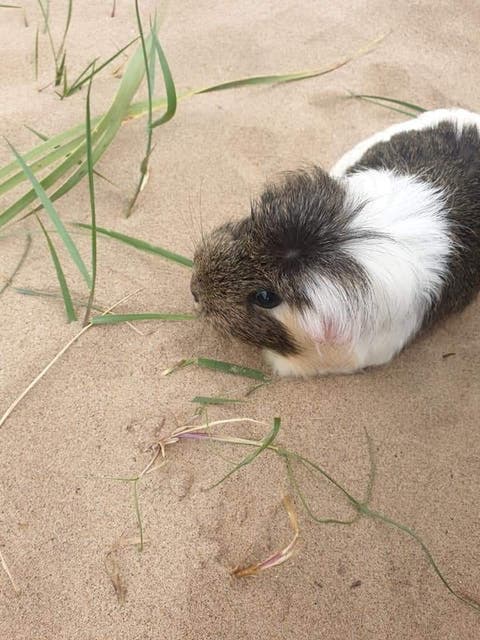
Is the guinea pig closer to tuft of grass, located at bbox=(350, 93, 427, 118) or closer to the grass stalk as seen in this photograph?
the grass stalk

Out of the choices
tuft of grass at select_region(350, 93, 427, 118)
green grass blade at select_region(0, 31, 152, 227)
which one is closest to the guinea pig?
green grass blade at select_region(0, 31, 152, 227)

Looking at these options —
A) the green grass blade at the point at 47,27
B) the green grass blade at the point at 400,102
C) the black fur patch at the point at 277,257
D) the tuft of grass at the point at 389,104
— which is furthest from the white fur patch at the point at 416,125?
the green grass blade at the point at 47,27

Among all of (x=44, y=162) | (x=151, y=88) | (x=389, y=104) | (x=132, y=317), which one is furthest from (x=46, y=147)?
(x=389, y=104)

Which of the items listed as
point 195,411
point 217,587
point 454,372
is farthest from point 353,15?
point 217,587

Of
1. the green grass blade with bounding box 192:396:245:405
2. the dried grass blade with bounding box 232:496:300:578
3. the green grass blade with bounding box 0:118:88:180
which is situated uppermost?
the green grass blade with bounding box 0:118:88:180

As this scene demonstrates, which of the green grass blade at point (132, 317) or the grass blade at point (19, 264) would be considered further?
the grass blade at point (19, 264)

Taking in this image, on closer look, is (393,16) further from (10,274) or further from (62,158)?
(10,274)

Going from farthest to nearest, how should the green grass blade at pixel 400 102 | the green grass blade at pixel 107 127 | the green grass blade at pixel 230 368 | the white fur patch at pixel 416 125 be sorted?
the green grass blade at pixel 400 102, the white fur patch at pixel 416 125, the green grass blade at pixel 107 127, the green grass blade at pixel 230 368

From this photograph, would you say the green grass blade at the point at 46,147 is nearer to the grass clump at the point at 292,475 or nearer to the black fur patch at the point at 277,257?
the black fur patch at the point at 277,257
